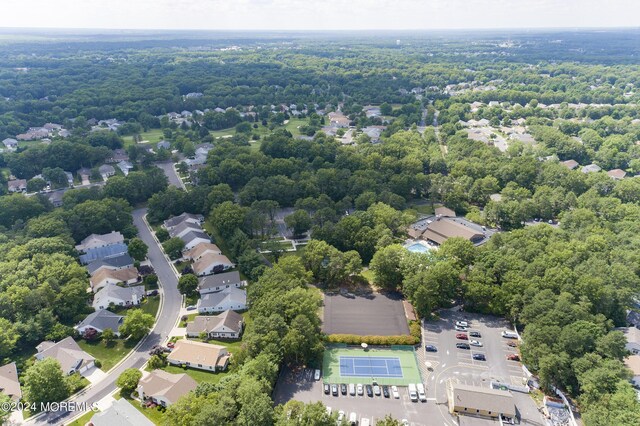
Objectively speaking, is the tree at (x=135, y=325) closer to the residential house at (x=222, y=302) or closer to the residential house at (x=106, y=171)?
the residential house at (x=222, y=302)

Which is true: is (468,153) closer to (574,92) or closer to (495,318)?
(495,318)

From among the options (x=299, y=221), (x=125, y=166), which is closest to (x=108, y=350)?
(x=299, y=221)

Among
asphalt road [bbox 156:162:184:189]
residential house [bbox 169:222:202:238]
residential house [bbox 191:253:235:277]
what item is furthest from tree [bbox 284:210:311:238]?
asphalt road [bbox 156:162:184:189]

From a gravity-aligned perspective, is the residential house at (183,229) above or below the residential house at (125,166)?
above

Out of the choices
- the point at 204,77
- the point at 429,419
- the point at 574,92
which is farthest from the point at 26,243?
the point at 574,92

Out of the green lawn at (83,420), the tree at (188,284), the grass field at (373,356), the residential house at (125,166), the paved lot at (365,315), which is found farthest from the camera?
the residential house at (125,166)

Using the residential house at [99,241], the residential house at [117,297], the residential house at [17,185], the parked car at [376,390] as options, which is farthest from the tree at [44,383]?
the residential house at [17,185]

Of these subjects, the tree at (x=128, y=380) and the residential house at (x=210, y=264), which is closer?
the tree at (x=128, y=380)

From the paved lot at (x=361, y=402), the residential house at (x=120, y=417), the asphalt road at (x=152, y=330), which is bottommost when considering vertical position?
the asphalt road at (x=152, y=330)
